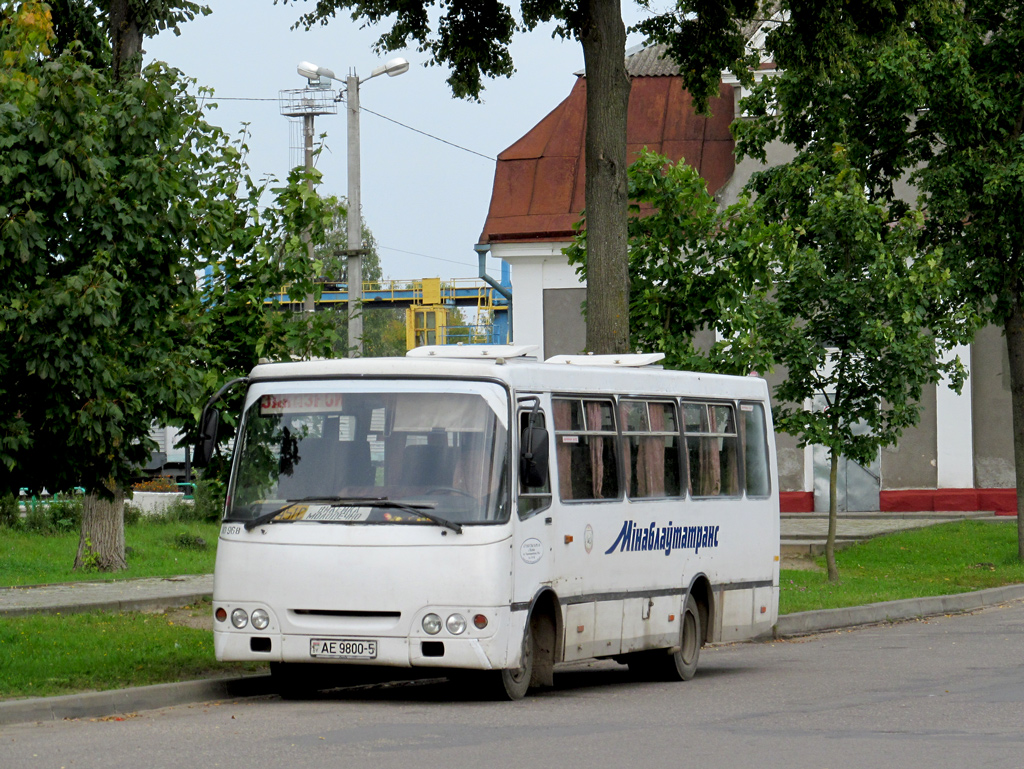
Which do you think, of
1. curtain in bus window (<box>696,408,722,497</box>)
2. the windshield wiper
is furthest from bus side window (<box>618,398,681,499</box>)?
the windshield wiper

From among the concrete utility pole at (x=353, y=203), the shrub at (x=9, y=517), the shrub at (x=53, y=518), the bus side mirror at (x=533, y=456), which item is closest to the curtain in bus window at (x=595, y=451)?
the bus side mirror at (x=533, y=456)

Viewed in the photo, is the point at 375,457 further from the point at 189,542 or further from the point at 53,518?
the point at 53,518

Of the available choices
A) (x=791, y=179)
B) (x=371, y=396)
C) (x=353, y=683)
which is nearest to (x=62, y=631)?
(x=353, y=683)

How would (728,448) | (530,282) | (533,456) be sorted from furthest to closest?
(530,282)
(728,448)
(533,456)

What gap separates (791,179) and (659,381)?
12.3 meters

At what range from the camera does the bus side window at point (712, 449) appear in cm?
1412

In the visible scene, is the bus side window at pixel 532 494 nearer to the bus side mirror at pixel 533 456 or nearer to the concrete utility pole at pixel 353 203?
the bus side mirror at pixel 533 456

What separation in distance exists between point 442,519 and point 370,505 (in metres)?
0.55

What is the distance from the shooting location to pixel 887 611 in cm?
1969

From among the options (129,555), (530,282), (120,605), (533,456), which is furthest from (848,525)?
(533,456)

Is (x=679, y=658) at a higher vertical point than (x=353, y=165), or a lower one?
lower

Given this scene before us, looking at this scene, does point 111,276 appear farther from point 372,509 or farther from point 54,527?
point 54,527

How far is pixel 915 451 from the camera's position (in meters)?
36.0

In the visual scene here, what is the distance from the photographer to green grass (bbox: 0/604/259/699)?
36.8 ft
